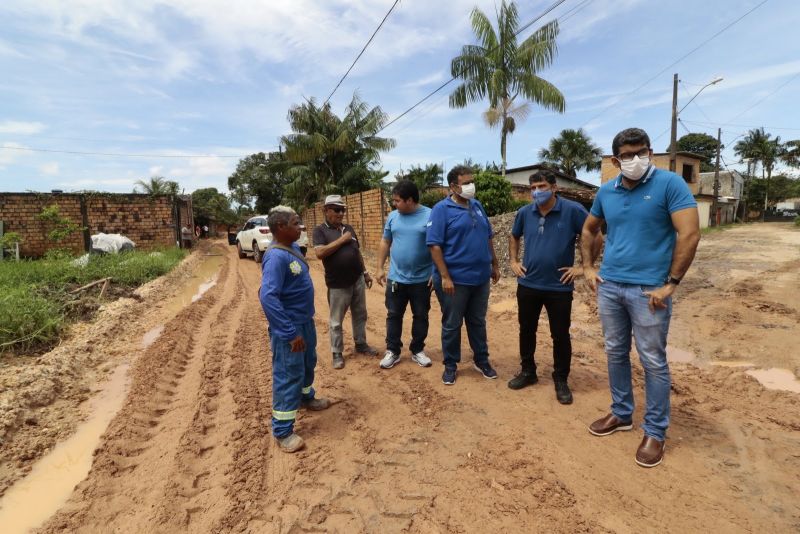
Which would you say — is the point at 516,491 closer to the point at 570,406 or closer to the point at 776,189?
the point at 570,406

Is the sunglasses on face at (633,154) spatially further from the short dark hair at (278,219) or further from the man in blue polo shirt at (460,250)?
the short dark hair at (278,219)

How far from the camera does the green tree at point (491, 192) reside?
1504cm

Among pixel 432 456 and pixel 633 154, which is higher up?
pixel 633 154

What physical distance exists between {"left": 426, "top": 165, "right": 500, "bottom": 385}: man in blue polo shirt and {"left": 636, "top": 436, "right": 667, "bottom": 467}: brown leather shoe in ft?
5.13

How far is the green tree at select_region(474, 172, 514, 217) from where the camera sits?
1504 centimetres

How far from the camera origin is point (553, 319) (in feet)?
11.1

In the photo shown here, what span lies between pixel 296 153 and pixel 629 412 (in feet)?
64.3

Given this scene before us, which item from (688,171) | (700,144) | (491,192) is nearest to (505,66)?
(491,192)

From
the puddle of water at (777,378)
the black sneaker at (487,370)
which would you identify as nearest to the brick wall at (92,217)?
the black sneaker at (487,370)

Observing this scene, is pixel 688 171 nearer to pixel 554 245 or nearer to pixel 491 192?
pixel 491 192

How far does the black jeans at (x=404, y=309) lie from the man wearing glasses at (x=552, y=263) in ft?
3.05

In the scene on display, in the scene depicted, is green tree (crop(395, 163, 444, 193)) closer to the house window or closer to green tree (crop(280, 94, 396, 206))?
green tree (crop(280, 94, 396, 206))

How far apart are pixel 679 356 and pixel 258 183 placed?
35115 millimetres

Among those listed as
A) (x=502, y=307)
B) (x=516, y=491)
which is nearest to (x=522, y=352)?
(x=516, y=491)
